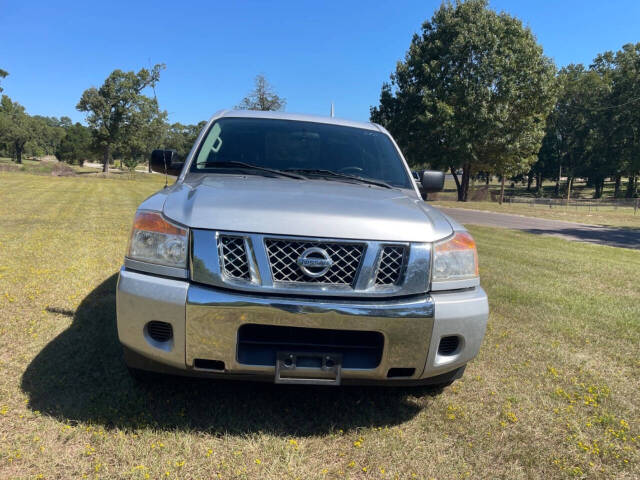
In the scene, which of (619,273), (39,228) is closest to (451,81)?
(619,273)

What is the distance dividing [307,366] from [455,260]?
3.27 feet

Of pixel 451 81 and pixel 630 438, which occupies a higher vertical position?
pixel 451 81

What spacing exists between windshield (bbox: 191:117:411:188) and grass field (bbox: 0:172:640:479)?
161 centimetres

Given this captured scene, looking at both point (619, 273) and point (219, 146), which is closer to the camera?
point (219, 146)

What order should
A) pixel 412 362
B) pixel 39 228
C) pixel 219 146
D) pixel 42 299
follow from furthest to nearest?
pixel 39 228
pixel 42 299
pixel 219 146
pixel 412 362

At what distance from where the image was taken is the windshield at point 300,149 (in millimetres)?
3465

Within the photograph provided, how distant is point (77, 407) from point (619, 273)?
8491mm

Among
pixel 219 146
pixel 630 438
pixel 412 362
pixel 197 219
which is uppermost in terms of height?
pixel 219 146

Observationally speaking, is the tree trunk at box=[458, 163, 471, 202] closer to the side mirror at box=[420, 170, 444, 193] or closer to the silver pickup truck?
the side mirror at box=[420, 170, 444, 193]

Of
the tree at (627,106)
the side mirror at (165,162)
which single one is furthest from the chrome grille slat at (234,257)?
the tree at (627,106)

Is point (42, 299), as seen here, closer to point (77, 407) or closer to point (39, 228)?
point (77, 407)

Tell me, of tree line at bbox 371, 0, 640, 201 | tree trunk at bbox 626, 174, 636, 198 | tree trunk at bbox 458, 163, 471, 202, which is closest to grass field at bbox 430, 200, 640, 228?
tree line at bbox 371, 0, 640, 201

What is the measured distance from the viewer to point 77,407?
2.56 meters

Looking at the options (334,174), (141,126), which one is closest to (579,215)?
(334,174)
